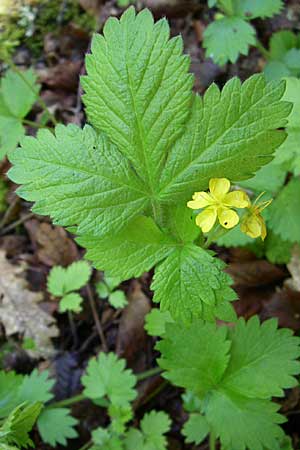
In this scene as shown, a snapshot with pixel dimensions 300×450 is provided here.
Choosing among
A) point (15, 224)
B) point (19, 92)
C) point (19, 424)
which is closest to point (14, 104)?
point (19, 92)

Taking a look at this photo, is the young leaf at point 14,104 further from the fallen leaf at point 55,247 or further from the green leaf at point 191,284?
the green leaf at point 191,284

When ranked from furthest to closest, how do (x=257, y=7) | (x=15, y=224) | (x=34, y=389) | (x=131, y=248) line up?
(x=15, y=224), (x=257, y=7), (x=34, y=389), (x=131, y=248)

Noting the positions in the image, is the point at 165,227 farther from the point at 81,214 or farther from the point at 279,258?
the point at 279,258

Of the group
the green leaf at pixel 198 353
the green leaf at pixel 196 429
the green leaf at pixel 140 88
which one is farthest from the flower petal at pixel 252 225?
the green leaf at pixel 196 429

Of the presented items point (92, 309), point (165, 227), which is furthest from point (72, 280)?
point (165, 227)

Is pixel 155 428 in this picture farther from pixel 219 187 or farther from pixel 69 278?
pixel 219 187
